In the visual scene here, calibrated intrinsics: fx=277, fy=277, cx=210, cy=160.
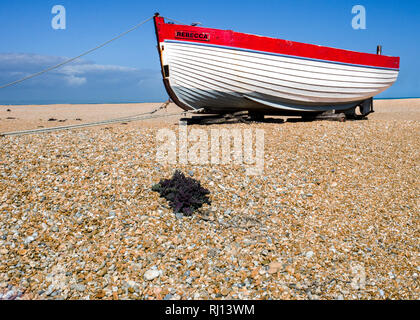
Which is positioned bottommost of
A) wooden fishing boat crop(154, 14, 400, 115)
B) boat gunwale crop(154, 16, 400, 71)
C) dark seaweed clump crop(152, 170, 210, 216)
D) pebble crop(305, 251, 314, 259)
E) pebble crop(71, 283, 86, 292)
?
pebble crop(71, 283, 86, 292)

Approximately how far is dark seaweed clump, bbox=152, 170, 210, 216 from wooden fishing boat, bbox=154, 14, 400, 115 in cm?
556

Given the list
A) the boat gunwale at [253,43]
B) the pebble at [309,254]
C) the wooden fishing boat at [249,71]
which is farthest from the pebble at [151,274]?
the boat gunwale at [253,43]

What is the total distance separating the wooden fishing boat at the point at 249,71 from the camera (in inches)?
402

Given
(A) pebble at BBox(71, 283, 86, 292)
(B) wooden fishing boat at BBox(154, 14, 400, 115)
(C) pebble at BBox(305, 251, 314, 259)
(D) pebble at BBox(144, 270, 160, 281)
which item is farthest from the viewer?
(B) wooden fishing boat at BBox(154, 14, 400, 115)

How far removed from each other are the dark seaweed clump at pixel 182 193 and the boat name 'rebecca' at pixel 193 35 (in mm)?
6083

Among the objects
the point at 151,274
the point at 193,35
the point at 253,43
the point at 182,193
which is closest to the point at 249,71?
the point at 253,43

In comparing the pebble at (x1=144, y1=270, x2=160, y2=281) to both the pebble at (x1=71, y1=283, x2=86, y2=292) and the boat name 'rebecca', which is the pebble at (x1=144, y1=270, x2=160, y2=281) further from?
the boat name 'rebecca'

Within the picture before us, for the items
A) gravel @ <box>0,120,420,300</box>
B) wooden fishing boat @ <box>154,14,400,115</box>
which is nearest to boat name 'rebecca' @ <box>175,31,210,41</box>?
wooden fishing boat @ <box>154,14,400,115</box>

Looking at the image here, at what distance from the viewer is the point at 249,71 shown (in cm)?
1060

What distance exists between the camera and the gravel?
3.99m

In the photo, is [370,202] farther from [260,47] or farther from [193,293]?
[260,47]

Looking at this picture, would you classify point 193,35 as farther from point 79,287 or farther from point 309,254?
point 79,287

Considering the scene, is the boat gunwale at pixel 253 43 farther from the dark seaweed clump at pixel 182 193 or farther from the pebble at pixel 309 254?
the pebble at pixel 309 254

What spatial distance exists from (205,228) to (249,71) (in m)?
7.38
